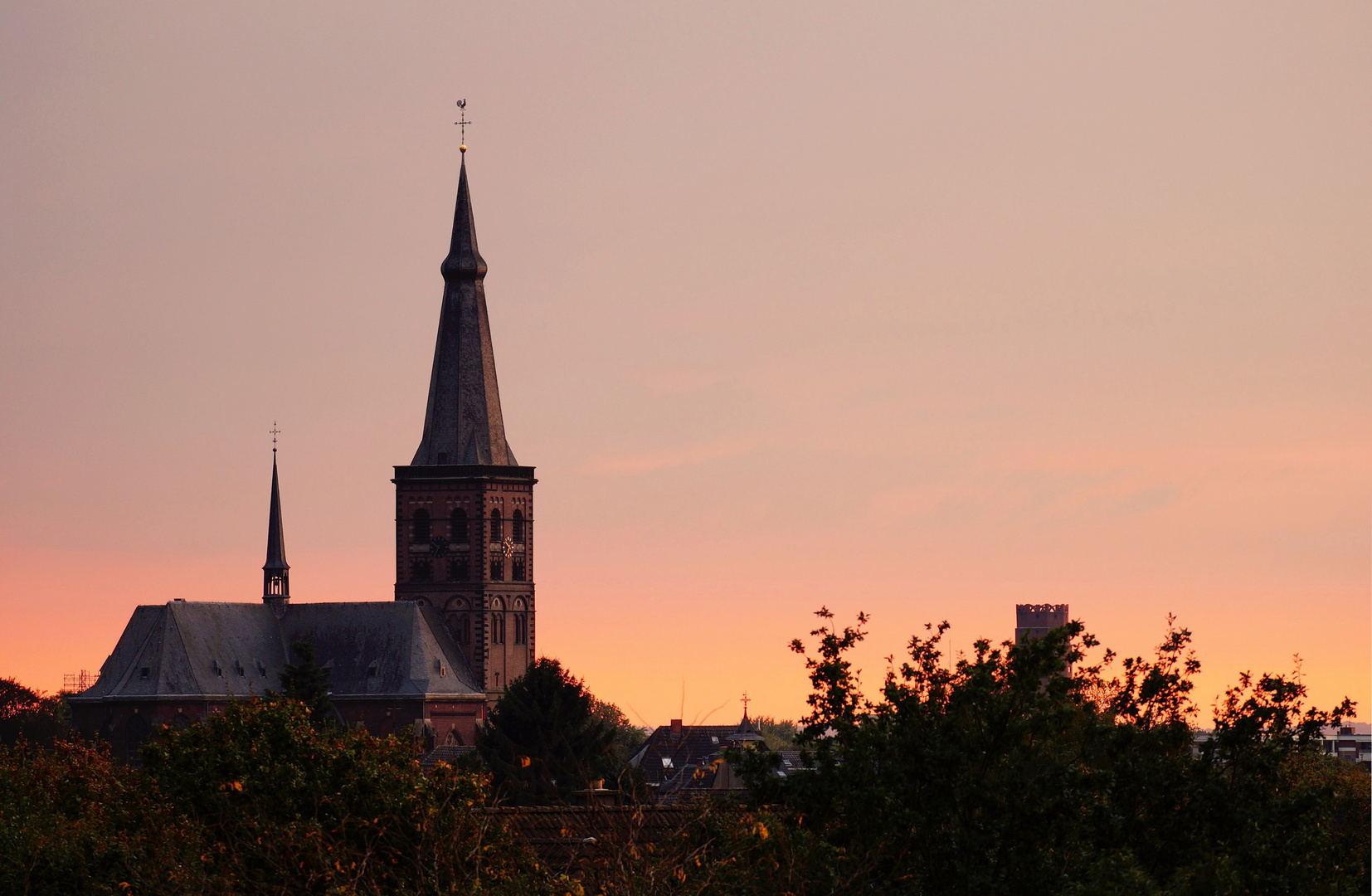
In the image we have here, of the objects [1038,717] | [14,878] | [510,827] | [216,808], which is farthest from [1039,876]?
[14,878]

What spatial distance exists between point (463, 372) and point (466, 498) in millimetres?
8382

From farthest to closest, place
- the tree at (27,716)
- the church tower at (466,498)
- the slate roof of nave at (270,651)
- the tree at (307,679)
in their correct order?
the tree at (27,716), the church tower at (466,498), the slate roof of nave at (270,651), the tree at (307,679)

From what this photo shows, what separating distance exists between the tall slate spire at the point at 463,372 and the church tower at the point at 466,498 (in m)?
0.06

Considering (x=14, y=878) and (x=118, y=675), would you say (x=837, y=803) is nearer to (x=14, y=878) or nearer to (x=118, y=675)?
(x=14, y=878)

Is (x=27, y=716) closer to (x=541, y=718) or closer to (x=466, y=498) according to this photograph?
(x=466, y=498)

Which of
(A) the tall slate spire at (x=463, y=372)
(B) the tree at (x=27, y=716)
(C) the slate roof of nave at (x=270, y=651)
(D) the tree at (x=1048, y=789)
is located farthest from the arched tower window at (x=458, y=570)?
(D) the tree at (x=1048, y=789)

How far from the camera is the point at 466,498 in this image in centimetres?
15738

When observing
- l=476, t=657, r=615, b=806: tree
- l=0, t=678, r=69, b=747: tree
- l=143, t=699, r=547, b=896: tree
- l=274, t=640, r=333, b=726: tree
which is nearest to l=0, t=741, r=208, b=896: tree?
l=143, t=699, r=547, b=896: tree

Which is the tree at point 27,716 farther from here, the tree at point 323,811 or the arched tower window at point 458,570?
the tree at point 323,811

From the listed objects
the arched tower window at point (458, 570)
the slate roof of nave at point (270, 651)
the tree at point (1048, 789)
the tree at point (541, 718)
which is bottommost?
the tree at point (1048, 789)

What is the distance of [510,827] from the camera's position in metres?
39.7

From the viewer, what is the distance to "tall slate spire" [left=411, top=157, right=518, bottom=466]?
158 metres

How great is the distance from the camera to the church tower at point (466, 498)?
6196 inches

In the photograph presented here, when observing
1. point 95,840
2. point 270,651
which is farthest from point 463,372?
point 95,840
